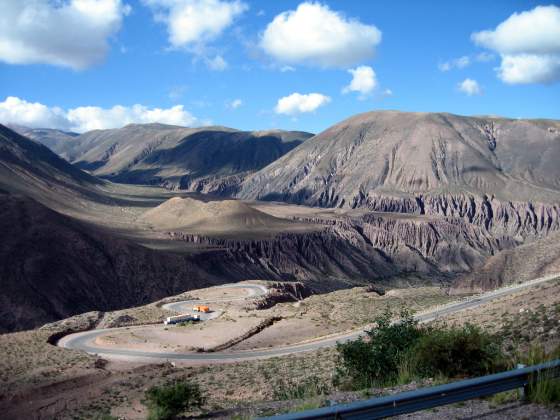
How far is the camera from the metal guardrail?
25.4 ft

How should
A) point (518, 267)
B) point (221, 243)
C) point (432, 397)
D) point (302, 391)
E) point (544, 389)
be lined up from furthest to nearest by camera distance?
point (221, 243) → point (518, 267) → point (302, 391) → point (544, 389) → point (432, 397)

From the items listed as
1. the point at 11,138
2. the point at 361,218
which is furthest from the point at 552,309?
the point at 11,138

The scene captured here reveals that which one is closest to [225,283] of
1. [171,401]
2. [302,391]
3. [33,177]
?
[33,177]

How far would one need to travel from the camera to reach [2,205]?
286 feet

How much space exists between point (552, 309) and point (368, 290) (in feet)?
146

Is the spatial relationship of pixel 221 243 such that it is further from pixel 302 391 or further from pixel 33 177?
pixel 302 391

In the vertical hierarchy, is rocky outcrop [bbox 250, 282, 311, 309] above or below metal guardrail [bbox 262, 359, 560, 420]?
below

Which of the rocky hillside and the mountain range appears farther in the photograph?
the rocky hillside

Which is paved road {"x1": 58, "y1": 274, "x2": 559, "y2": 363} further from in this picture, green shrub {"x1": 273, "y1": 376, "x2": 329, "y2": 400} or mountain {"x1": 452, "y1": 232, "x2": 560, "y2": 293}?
mountain {"x1": 452, "y1": 232, "x2": 560, "y2": 293}

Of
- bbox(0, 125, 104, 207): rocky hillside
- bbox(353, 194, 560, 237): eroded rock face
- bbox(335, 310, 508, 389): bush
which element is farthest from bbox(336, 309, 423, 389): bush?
bbox(353, 194, 560, 237): eroded rock face

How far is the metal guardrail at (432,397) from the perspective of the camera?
7.74 m

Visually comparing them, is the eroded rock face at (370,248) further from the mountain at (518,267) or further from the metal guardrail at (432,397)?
the metal guardrail at (432,397)

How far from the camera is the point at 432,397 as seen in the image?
333 inches

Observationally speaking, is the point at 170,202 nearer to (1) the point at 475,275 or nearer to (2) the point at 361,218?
(2) the point at 361,218
